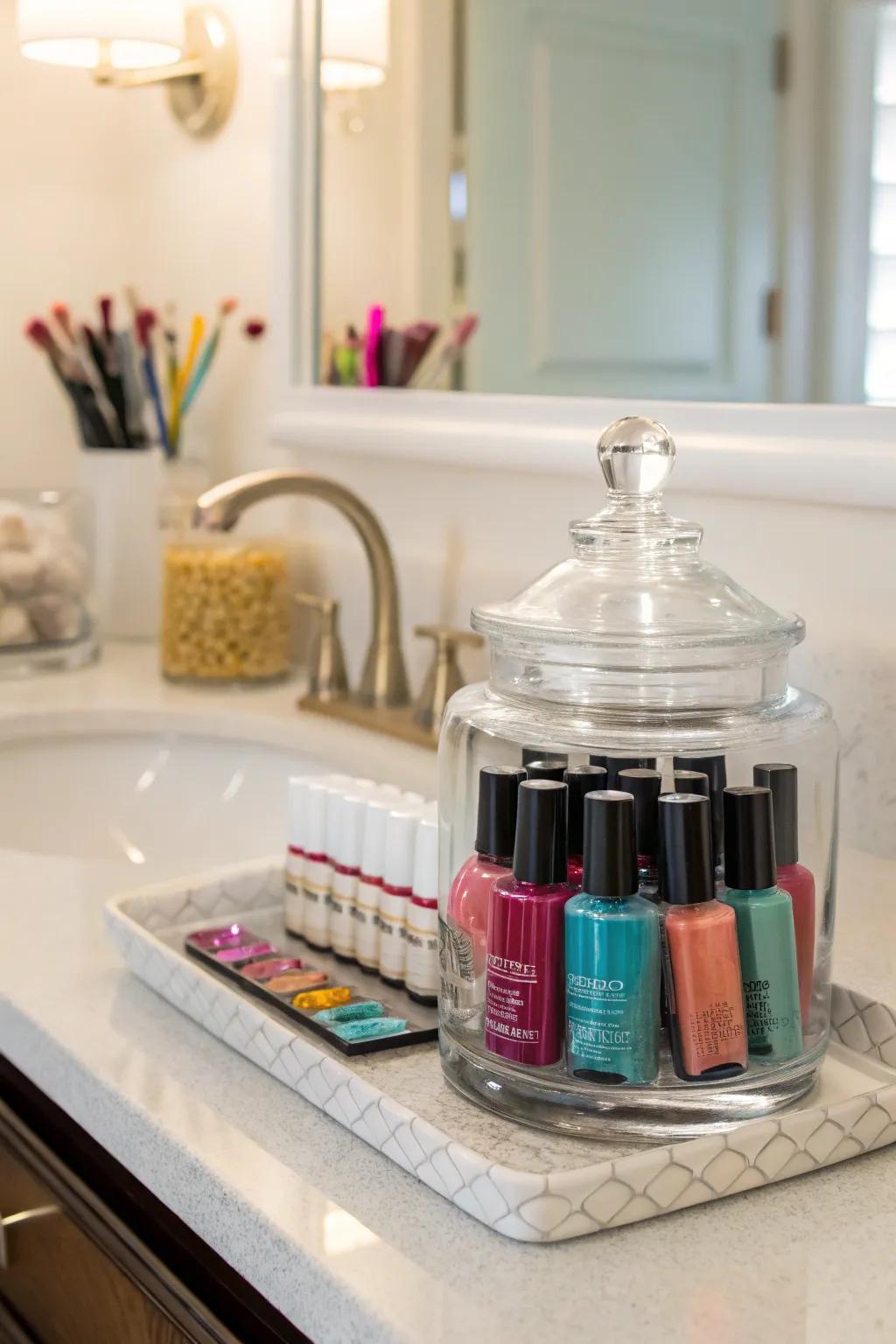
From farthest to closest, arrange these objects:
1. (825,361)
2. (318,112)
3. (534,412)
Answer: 1. (318,112)
2. (534,412)
3. (825,361)

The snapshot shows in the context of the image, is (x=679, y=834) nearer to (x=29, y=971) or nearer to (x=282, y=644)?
(x=29, y=971)

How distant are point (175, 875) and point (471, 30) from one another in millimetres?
758

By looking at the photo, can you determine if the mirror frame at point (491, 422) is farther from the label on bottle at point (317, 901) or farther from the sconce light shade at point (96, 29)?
the label on bottle at point (317, 901)

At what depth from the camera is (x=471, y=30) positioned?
4.19 feet

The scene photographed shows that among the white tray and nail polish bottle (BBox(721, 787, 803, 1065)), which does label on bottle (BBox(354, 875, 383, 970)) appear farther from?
nail polish bottle (BBox(721, 787, 803, 1065))

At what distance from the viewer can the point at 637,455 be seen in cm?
68

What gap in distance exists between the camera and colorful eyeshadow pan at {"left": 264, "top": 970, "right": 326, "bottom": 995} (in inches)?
28.4

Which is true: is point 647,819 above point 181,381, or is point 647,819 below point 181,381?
below

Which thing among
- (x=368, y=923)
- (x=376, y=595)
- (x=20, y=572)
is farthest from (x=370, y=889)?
(x=20, y=572)

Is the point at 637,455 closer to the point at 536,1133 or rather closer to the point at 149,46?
the point at 536,1133

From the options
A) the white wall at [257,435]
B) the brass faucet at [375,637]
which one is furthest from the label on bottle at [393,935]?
the brass faucet at [375,637]

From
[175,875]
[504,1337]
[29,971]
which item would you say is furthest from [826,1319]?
[175,875]

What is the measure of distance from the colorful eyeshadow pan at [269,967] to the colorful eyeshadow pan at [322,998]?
3 cm

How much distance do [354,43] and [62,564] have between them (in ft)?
1.86
